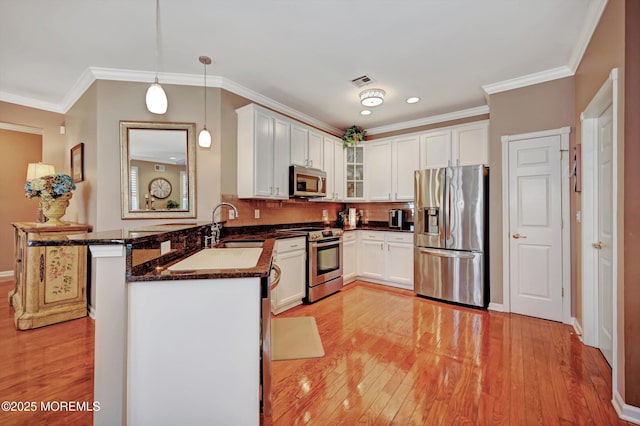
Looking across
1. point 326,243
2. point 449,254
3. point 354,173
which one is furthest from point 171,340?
point 354,173

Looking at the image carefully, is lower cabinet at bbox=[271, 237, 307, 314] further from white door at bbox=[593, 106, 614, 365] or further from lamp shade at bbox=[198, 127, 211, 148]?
white door at bbox=[593, 106, 614, 365]

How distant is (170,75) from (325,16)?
1868 mm

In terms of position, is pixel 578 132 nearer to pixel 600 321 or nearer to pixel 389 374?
pixel 600 321

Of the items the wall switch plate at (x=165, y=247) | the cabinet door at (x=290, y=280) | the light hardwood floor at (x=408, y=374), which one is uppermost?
the wall switch plate at (x=165, y=247)

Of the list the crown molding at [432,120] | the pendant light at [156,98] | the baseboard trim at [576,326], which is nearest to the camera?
the pendant light at [156,98]

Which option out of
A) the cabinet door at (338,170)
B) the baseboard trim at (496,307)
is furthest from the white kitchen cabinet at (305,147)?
the baseboard trim at (496,307)

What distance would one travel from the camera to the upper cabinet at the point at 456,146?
3842 millimetres

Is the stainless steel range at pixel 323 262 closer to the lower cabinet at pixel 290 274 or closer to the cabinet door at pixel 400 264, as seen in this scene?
the lower cabinet at pixel 290 274

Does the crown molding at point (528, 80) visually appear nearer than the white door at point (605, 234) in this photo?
No

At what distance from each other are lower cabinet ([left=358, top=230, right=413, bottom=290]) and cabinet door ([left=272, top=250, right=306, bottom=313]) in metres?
1.37

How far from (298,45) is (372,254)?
A: 3.12 meters

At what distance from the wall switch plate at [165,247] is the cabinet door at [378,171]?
364cm

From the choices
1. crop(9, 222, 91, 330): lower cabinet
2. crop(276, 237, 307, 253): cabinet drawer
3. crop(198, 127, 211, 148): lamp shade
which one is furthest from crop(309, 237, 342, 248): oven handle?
crop(9, 222, 91, 330): lower cabinet

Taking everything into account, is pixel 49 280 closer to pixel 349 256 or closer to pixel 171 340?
pixel 171 340
